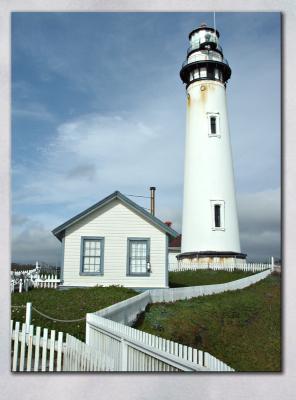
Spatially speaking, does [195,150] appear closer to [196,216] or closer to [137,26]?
[196,216]

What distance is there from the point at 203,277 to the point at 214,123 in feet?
22.3

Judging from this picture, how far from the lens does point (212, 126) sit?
18828 millimetres

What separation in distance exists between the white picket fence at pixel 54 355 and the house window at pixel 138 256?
644cm

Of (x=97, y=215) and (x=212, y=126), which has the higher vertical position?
(x=212, y=126)

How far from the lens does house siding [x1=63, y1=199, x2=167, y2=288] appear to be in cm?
1173

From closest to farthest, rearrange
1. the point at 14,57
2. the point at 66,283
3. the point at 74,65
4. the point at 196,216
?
the point at 14,57 < the point at 74,65 < the point at 66,283 < the point at 196,216

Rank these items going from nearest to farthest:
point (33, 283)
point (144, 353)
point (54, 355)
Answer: point (144, 353) < point (54, 355) < point (33, 283)

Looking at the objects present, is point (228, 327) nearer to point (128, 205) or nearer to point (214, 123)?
point (128, 205)

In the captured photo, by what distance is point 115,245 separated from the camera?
467 inches

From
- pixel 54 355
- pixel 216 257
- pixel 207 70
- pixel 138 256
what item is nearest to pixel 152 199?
pixel 216 257

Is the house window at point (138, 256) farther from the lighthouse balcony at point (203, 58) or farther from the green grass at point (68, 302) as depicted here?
the lighthouse balcony at point (203, 58)

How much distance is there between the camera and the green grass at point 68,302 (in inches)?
305
